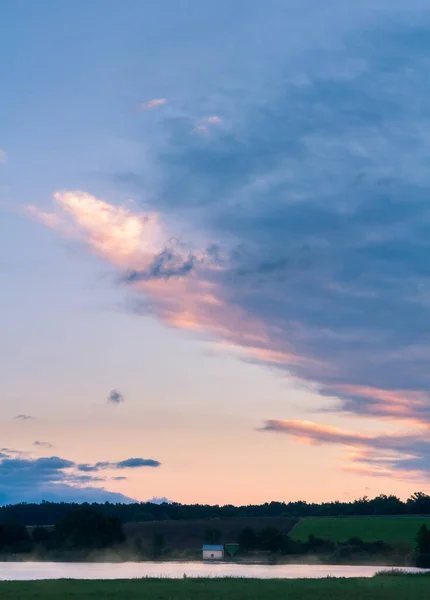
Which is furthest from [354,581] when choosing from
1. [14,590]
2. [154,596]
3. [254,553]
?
[254,553]

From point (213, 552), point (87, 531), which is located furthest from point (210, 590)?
point (87, 531)

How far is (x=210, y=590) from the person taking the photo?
63.6 m

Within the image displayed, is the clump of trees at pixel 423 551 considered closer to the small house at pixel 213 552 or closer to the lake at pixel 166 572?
the lake at pixel 166 572

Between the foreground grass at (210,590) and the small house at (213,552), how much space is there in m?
81.9

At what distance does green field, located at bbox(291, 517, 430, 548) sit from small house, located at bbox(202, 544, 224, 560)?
71.3ft

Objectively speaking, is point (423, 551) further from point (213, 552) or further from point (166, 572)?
point (166, 572)

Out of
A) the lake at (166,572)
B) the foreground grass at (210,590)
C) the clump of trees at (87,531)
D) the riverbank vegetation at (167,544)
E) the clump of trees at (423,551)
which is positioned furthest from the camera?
the clump of trees at (87,531)

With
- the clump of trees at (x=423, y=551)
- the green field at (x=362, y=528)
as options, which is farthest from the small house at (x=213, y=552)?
the clump of trees at (x=423, y=551)

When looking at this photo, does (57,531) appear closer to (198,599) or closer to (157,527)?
(157,527)

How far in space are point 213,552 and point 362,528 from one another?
41.3m

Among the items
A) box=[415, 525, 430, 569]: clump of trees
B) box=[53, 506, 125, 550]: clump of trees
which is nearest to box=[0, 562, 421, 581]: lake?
box=[415, 525, 430, 569]: clump of trees

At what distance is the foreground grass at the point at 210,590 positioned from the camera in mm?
58938

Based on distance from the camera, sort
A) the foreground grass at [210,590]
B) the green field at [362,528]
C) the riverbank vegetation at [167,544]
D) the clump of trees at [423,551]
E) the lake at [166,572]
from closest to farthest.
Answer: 1. the foreground grass at [210,590]
2. the lake at [166,572]
3. the clump of trees at [423,551]
4. the riverbank vegetation at [167,544]
5. the green field at [362,528]

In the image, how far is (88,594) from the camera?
61031mm
